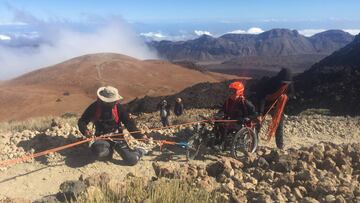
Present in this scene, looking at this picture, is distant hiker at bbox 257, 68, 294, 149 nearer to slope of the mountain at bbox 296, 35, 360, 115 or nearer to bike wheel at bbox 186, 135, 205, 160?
bike wheel at bbox 186, 135, 205, 160

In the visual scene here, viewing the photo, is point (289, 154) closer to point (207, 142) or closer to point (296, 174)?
point (296, 174)

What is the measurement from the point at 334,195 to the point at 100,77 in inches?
1471

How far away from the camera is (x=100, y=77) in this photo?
139 ft

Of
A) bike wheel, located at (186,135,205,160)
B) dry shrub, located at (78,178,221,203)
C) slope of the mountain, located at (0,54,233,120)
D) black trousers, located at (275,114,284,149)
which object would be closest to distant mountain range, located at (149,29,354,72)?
slope of the mountain, located at (0,54,233,120)

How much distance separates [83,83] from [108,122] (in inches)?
1272

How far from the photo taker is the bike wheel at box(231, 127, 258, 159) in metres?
9.14

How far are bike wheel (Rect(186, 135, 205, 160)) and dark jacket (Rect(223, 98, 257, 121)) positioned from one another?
1.93 feet

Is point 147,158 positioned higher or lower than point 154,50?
higher

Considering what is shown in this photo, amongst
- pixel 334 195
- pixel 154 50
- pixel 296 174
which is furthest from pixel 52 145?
pixel 154 50

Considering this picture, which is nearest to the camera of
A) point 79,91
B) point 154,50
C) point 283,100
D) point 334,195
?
point 334,195

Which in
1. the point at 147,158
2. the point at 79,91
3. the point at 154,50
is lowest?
the point at 154,50

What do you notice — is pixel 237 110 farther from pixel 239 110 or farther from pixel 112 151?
pixel 112 151

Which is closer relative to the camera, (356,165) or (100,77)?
(356,165)

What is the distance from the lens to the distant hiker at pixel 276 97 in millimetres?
9961
